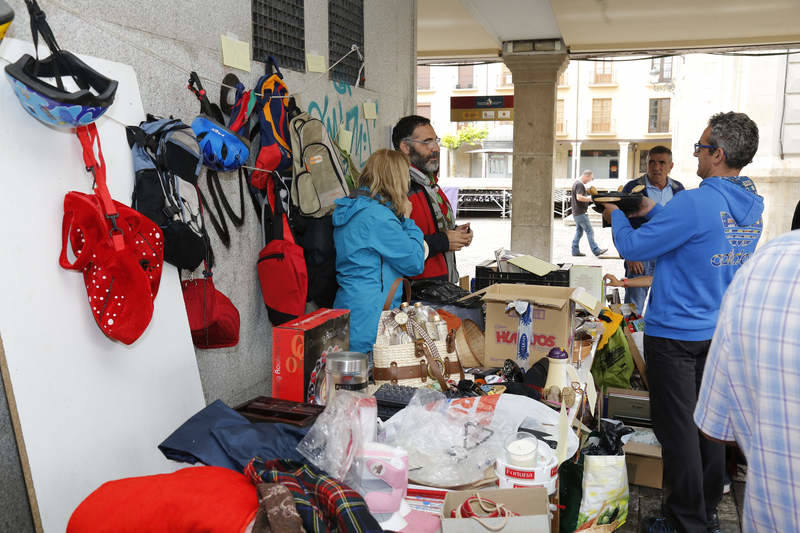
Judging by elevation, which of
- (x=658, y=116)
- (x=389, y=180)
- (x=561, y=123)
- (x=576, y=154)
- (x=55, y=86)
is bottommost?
(x=389, y=180)

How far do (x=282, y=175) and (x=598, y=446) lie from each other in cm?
207

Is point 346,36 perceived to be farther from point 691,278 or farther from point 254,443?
point 254,443

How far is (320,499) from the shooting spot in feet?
5.48

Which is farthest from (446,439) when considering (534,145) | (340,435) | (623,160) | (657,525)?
(623,160)

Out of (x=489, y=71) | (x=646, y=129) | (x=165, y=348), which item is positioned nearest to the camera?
(x=165, y=348)

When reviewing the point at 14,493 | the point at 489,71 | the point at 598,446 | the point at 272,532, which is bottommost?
the point at 598,446

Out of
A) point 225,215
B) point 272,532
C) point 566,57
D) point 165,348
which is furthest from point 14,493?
point 566,57

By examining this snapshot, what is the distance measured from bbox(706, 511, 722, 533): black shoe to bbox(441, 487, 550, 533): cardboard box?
6.74 ft

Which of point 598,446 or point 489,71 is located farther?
point 489,71

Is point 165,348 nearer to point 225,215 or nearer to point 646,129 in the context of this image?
point 225,215

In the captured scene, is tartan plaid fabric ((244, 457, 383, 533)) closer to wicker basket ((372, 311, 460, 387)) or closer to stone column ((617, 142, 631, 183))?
wicker basket ((372, 311, 460, 387))

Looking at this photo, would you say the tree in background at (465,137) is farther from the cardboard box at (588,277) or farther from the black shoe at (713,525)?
the black shoe at (713,525)

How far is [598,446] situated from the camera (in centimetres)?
309

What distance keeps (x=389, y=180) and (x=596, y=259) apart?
11970mm
